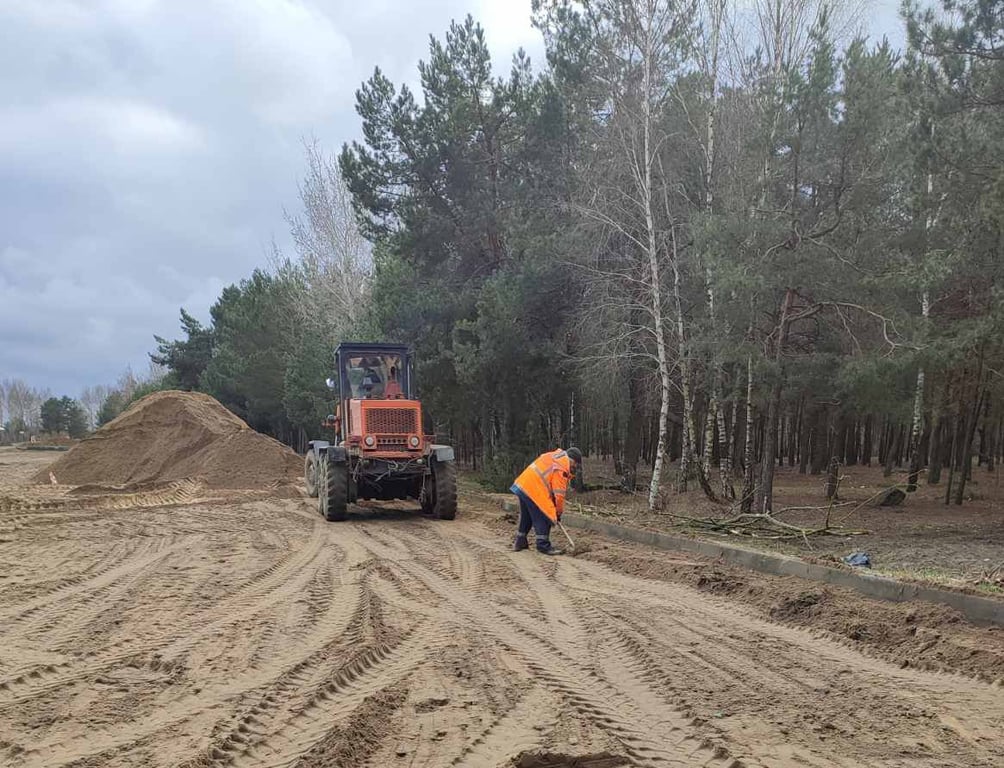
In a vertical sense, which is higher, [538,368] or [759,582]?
[538,368]

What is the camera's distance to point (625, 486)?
21.3 meters

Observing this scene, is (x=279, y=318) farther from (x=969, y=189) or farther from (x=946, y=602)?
(x=946, y=602)

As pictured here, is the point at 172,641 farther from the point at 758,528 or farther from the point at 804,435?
the point at 804,435

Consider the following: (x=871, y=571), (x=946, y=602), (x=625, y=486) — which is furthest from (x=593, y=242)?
(x=946, y=602)

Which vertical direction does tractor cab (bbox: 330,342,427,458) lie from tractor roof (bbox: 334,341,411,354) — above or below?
below

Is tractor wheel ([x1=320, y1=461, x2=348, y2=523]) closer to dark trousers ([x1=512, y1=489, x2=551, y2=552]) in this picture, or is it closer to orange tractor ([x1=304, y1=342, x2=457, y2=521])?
orange tractor ([x1=304, y1=342, x2=457, y2=521])

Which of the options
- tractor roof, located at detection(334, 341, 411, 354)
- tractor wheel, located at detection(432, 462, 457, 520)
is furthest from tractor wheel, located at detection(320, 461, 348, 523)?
tractor roof, located at detection(334, 341, 411, 354)

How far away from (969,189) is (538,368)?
37.1 feet

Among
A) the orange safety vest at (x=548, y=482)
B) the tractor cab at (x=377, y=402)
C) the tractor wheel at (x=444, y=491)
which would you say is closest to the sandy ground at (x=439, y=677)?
the orange safety vest at (x=548, y=482)

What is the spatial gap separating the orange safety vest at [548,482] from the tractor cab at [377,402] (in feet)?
14.5

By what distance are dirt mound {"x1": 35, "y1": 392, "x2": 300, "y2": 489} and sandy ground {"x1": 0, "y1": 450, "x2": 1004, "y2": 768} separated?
13.6m

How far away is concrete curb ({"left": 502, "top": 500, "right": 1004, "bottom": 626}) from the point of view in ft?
21.1

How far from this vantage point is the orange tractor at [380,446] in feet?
45.7

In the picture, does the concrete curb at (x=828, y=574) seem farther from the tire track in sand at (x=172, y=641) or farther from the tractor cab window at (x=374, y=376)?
the tractor cab window at (x=374, y=376)
